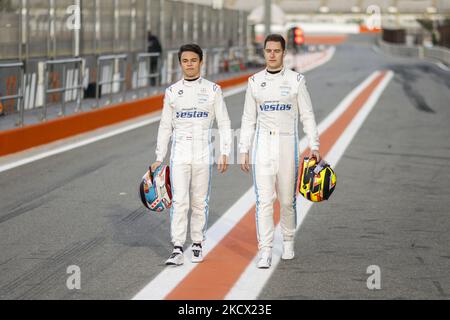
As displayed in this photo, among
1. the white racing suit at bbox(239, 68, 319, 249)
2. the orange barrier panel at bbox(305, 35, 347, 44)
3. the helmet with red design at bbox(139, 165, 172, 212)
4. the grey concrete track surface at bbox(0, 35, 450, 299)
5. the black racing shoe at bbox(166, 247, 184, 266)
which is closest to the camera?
the grey concrete track surface at bbox(0, 35, 450, 299)

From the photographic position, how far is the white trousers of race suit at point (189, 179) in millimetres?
8422

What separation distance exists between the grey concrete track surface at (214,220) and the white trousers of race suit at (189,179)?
378mm

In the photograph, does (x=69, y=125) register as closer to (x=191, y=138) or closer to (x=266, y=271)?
(x=191, y=138)

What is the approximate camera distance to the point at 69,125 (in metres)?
19.0

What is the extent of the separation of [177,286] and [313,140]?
1.59 metres

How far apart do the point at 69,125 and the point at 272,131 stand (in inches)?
436

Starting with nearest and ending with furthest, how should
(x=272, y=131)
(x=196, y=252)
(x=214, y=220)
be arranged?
(x=272, y=131)
(x=196, y=252)
(x=214, y=220)

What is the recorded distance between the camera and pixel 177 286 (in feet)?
25.4

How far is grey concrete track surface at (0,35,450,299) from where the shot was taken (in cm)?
788

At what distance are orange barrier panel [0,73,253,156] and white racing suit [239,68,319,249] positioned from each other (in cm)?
847

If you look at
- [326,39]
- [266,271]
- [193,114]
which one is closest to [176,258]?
[266,271]

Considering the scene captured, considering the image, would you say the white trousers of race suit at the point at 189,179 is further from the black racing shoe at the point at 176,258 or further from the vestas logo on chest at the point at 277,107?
the vestas logo on chest at the point at 277,107

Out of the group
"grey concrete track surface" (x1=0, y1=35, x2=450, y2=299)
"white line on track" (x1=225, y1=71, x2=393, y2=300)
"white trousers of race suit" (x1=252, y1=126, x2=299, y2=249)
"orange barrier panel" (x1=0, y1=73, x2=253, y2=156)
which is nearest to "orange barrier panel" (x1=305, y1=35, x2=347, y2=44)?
"orange barrier panel" (x1=0, y1=73, x2=253, y2=156)

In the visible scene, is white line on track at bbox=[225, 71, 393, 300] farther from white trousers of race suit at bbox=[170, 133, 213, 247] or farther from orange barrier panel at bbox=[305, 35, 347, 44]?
orange barrier panel at bbox=[305, 35, 347, 44]
